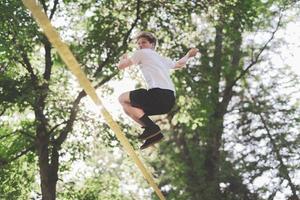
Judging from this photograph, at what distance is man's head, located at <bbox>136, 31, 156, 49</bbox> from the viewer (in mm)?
5250

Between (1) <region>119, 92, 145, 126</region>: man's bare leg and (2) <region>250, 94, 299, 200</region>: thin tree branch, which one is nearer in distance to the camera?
(1) <region>119, 92, 145, 126</region>: man's bare leg

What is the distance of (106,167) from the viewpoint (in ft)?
115

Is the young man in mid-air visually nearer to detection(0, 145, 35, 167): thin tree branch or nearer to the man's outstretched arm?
the man's outstretched arm

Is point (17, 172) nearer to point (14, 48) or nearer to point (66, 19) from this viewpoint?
point (66, 19)

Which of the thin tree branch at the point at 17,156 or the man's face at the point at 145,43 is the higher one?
the thin tree branch at the point at 17,156

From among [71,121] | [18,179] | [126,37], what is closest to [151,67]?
[71,121]

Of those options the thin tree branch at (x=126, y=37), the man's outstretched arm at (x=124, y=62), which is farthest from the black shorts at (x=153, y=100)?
the thin tree branch at (x=126, y=37)

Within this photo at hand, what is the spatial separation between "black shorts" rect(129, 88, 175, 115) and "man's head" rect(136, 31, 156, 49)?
0.49 m

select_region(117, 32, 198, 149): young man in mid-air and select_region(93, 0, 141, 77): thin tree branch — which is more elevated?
select_region(93, 0, 141, 77): thin tree branch

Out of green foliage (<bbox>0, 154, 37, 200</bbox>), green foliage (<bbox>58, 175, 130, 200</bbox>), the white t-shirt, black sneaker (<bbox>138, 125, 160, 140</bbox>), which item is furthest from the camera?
green foliage (<bbox>58, 175, 130, 200</bbox>)

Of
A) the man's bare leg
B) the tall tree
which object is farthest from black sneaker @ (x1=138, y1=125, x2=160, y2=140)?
the tall tree

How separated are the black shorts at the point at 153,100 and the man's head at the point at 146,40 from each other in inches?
19.3

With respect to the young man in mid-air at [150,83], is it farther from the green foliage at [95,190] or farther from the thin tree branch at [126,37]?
the green foliage at [95,190]

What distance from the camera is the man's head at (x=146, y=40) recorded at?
525cm
